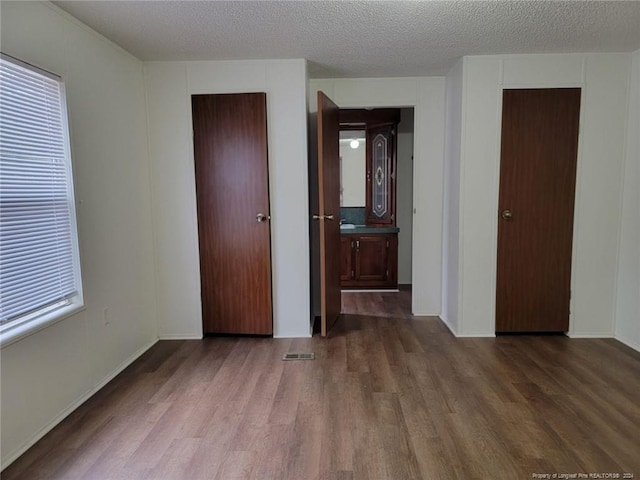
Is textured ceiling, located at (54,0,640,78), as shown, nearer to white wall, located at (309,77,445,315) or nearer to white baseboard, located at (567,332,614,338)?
white wall, located at (309,77,445,315)

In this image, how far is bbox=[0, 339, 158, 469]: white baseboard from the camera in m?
1.89

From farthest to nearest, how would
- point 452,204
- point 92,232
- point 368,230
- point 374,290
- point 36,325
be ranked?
point 374,290
point 368,230
point 452,204
point 92,232
point 36,325

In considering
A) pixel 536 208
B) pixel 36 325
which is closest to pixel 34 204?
pixel 36 325

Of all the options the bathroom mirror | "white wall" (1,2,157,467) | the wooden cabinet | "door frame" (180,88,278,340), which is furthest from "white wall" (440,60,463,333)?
"white wall" (1,2,157,467)

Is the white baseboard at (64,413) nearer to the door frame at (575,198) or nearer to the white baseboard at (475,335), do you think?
the white baseboard at (475,335)

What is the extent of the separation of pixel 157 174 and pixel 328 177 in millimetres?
1467

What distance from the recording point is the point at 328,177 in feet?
11.3

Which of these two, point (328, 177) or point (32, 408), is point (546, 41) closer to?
point (328, 177)

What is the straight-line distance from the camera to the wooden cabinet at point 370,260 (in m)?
5.03

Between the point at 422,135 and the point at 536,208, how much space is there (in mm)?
1254

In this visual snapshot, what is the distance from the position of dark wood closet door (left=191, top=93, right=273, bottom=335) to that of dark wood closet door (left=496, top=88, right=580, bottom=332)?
80.1 inches

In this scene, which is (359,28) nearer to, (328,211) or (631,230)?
(328,211)

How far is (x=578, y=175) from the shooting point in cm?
328

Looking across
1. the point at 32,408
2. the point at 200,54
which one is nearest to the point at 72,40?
the point at 200,54
